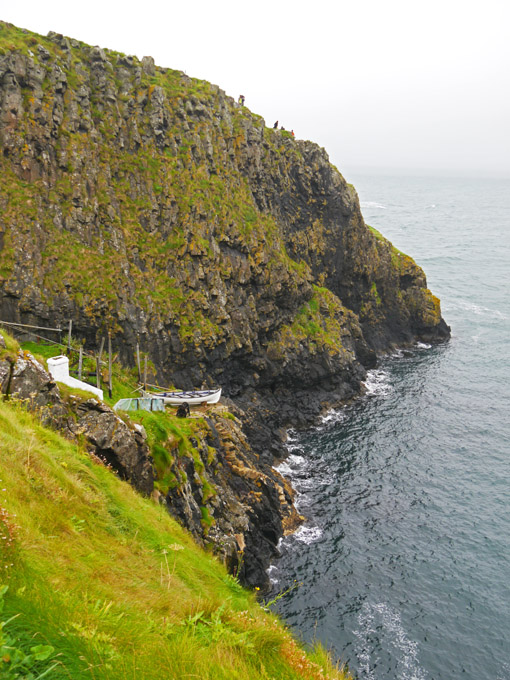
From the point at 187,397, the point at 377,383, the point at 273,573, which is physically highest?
the point at 187,397

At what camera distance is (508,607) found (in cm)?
3300

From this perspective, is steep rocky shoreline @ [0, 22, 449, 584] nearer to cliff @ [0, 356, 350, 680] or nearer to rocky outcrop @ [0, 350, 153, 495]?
rocky outcrop @ [0, 350, 153, 495]

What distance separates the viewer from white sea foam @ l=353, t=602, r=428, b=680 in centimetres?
2841

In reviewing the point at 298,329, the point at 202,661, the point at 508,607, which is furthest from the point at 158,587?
the point at 298,329

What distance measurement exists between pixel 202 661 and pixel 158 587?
13.4 ft

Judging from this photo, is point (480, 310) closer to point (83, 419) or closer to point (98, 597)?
point (83, 419)

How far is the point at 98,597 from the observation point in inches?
298

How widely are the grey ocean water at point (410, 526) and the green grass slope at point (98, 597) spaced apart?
1299cm

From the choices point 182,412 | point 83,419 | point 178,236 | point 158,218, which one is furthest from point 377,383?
point 83,419

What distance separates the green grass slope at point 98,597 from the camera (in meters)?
5.32

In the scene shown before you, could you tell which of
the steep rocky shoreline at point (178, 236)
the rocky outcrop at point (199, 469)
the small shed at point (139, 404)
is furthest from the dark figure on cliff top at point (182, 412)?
the steep rocky shoreline at point (178, 236)

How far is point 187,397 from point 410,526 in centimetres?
2294

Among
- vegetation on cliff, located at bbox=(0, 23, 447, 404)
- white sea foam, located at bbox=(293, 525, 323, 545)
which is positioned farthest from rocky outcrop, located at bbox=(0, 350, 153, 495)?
vegetation on cliff, located at bbox=(0, 23, 447, 404)

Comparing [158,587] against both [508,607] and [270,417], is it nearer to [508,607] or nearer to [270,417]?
[508,607]
